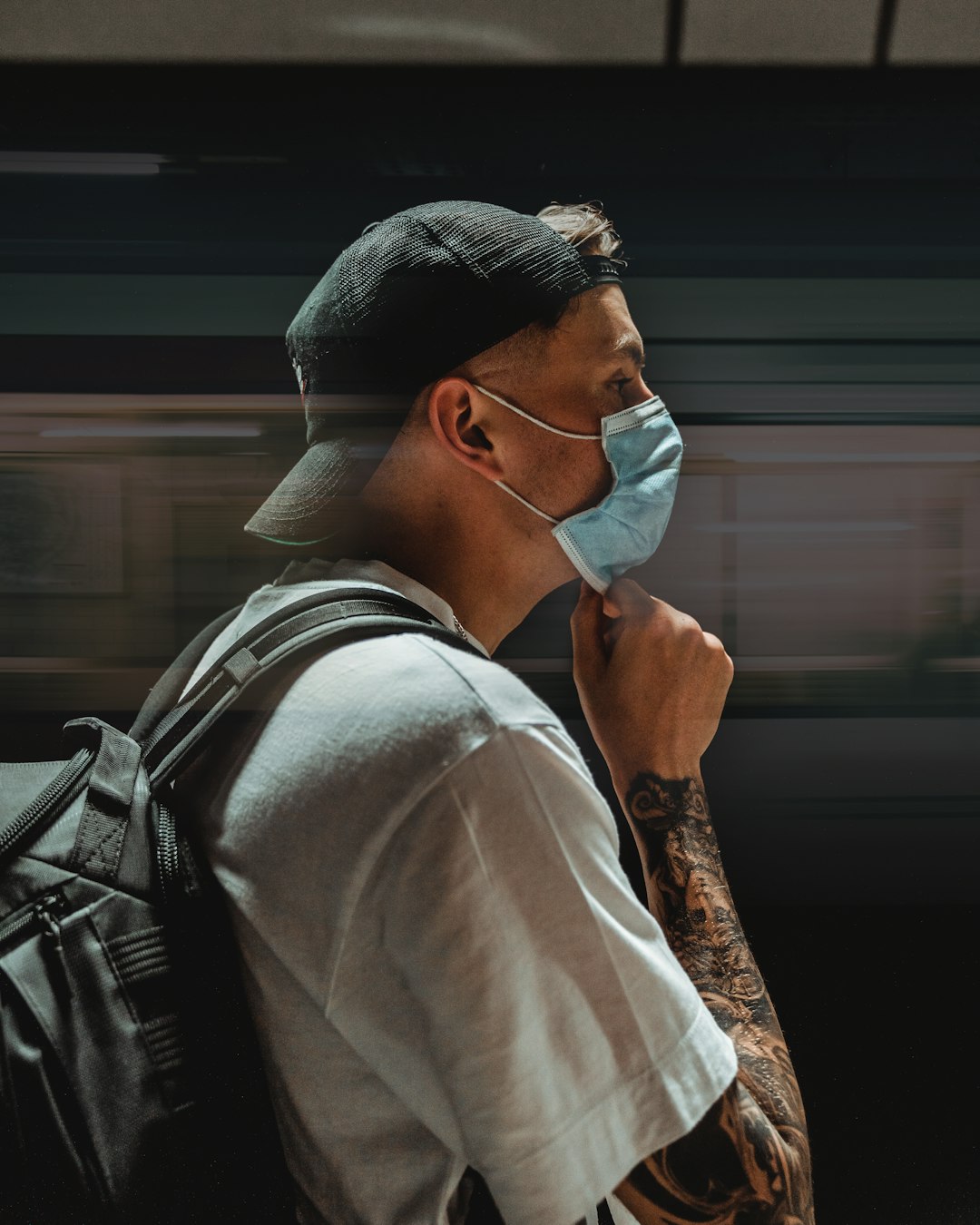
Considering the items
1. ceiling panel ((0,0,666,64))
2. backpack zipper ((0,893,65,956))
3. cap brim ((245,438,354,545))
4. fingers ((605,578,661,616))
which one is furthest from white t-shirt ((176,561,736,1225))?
ceiling panel ((0,0,666,64))

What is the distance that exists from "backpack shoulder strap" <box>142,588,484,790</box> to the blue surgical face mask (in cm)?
38

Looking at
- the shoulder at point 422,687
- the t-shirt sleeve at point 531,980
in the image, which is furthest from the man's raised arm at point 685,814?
the shoulder at point 422,687

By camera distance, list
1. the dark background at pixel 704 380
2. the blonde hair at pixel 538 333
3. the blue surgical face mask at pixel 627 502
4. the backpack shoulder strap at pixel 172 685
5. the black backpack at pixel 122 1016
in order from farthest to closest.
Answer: the dark background at pixel 704 380 < the blue surgical face mask at pixel 627 502 < the blonde hair at pixel 538 333 < the backpack shoulder strap at pixel 172 685 < the black backpack at pixel 122 1016

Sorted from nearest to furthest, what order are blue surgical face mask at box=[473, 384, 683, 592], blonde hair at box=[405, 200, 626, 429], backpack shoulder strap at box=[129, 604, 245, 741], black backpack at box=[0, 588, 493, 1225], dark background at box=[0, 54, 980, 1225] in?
1. black backpack at box=[0, 588, 493, 1225]
2. backpack shoulder strap at box=[129, 604, 245, 741]
3. blonde hair at box=[405, 200, 626, 429]
4. blue surgical face mask at box=[473, 384, 683, 592]
5. dark background at box=[0, 54, 980, 1225]

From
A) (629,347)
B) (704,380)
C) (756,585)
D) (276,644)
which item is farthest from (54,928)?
(704,380)

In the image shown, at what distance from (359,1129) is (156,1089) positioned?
155mm

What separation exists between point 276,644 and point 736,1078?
0.51 metres

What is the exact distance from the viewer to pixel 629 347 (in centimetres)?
106

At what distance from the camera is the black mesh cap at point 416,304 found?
0.93 metres

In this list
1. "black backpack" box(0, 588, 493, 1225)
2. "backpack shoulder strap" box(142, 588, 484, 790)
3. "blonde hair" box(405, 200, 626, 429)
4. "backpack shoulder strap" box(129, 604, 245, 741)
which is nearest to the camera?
"black backpack" box(0, 588, 493, 1225)

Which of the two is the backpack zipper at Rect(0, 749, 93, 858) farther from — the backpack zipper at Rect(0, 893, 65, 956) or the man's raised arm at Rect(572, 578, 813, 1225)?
the man's raised arm at Rect(572, 578, 813, 1225)

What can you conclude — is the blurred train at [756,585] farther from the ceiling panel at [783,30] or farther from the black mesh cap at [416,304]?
the ceiling panel at [783,30]

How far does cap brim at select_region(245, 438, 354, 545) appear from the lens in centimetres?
94

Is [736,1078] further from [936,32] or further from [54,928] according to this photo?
[936,32]
